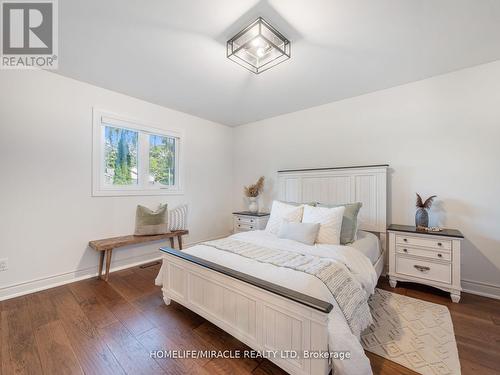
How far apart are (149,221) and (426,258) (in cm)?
339

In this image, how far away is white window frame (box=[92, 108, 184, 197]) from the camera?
2.71 meters

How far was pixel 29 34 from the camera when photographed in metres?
1.84

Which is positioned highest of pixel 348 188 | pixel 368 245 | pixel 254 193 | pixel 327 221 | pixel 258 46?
pixel 258 46

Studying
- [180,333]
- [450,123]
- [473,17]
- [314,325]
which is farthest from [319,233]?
[473,17]

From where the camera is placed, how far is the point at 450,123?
2402mm

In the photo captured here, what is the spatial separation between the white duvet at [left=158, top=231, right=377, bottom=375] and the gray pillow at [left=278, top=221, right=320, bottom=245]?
2.6 inches

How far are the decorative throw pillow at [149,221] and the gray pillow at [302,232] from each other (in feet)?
5.98

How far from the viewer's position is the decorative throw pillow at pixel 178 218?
3.41m

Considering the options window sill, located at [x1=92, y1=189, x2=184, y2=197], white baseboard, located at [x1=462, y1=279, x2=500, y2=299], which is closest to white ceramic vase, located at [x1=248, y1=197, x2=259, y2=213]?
window sill, located at [x1=92, y1=189, x2=184, y2=197]

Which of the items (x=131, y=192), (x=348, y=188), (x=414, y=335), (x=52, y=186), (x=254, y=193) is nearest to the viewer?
(x=414, y=335)

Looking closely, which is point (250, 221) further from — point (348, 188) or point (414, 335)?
point (414, 335)

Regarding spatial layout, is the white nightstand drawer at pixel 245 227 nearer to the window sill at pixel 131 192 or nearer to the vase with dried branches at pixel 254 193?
the vase with dried branches at pixel 254 193

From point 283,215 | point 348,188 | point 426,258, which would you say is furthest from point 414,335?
point 348,188

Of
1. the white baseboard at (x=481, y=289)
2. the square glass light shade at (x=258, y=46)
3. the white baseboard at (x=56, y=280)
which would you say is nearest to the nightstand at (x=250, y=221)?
the white baseboard at (x=56, y=280)
